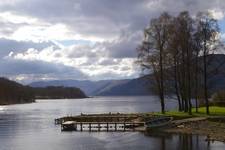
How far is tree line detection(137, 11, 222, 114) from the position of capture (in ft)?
279

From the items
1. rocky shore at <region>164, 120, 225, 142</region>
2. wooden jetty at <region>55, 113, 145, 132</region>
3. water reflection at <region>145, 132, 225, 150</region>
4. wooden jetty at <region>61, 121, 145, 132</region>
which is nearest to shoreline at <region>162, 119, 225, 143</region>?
rocky shore at <region>164, 120, 225, 142</region>

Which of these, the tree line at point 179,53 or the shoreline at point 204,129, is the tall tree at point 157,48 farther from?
the shoreline at point 204,129

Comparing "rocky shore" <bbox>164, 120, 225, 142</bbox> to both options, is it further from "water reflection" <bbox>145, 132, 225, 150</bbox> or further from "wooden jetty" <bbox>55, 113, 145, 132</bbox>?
"wooden jetty" <bbox>55, 113, 145, 132</bbox>

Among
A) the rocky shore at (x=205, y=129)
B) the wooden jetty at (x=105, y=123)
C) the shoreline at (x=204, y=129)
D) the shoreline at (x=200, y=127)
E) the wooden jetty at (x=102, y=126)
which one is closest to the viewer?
the shoreline at (x=204, y=129)

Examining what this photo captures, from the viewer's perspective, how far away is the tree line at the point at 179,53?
85125 mm

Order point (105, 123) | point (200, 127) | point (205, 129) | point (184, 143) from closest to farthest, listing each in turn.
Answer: point (184, 143) < point (205, 129) < point (200, 127) < point (105, 123)

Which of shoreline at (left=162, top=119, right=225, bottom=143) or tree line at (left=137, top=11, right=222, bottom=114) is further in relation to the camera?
tree line at (left=137, top=11, right=222, bottom=114)

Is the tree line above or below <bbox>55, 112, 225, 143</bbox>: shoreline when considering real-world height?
Answer: above

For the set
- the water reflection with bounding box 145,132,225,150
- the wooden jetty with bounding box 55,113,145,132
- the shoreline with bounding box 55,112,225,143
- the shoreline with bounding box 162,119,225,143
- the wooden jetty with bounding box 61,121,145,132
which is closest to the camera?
the water reflection with bounding box 145,132,225,150

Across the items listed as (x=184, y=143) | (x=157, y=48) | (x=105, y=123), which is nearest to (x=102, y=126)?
(x=105, y=123)

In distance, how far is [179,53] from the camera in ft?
291

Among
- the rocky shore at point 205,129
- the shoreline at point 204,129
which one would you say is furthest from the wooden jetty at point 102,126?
the rocky shore at point 205,129

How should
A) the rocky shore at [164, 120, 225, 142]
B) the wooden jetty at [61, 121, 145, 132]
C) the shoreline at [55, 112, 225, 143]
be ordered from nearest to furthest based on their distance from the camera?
the rocky shore at [164, 120, 225, 142]
the shoreline at [55, 112, 225, 143]
the wooden jetty at [61, 121, 145, 132]

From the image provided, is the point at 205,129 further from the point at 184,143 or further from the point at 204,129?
the point at 184,143
